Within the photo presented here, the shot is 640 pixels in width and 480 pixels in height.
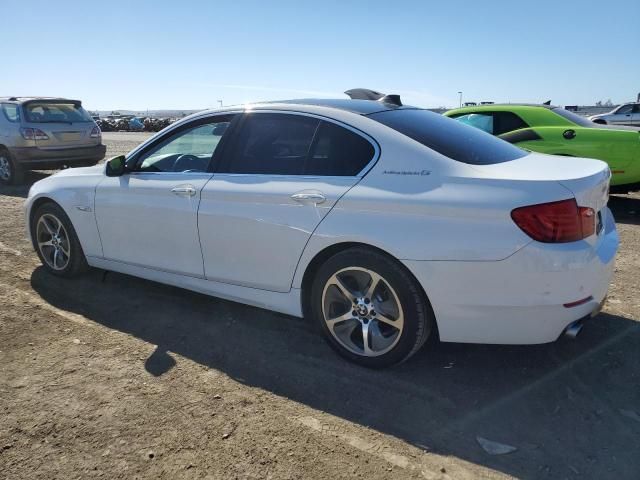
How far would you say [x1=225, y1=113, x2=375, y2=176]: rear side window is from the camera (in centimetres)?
315

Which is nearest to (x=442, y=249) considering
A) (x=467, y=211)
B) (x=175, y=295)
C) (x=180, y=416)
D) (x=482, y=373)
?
(x=467, y=211)

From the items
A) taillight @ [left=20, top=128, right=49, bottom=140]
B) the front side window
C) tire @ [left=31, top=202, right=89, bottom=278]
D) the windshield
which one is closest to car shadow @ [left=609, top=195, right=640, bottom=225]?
the windshield

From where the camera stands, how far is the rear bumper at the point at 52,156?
10.1 m

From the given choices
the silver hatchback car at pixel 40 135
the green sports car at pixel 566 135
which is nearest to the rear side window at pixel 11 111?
the silver hatchback car at pixel 40 135

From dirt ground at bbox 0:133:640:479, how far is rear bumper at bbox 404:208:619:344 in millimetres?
398

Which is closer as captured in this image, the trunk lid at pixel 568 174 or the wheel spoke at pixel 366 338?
the trunk lid at pixel 568 174

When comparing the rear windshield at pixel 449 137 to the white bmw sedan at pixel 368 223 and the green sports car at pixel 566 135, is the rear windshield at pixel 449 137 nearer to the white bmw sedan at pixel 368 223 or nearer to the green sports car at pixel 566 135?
the white bmw sedan at pixel 368 223

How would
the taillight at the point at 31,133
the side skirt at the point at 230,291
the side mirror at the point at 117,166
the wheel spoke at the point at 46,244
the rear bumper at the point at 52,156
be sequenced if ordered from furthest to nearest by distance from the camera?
the rear bumper at the point at 52,156 < the taillight at the point at 31,133 < the wheel spoke at the point at 46,244 < the side mirror at the point at 117,166 < the side skirt at the point at 230,291

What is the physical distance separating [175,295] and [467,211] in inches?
107

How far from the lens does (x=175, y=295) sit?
439cm

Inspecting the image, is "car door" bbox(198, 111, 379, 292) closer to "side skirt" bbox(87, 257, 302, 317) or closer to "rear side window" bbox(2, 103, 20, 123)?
"side skirt" bbox(87, 257, 302, 317)

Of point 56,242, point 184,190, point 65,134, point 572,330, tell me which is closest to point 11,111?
point 65,134

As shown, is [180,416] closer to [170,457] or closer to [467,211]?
[170,457]

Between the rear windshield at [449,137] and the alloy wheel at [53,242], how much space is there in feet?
10.0
